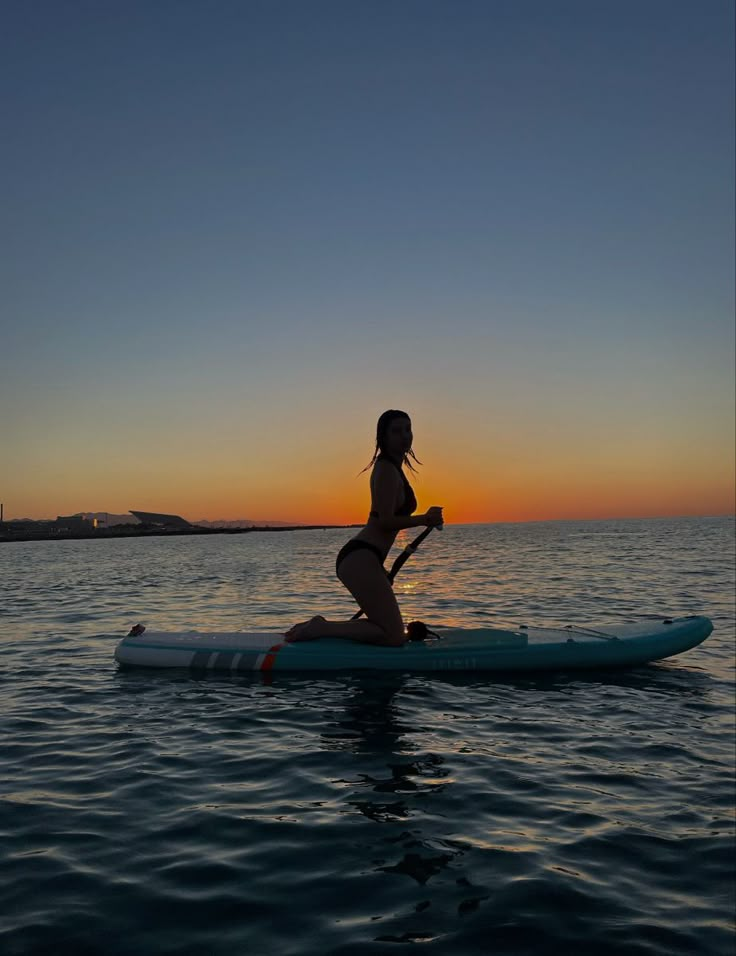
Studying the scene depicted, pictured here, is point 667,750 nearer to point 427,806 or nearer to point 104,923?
point 427,806

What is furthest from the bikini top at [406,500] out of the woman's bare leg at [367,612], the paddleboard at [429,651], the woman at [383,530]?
the paddleboard at [429,651]

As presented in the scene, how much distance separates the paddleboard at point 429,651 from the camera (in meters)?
8.75

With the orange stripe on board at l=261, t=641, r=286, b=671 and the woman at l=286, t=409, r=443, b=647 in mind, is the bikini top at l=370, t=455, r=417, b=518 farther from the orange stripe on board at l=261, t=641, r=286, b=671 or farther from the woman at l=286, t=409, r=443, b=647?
the orange stripe on board at l=261, t=641, r=286, b=671

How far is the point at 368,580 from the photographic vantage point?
8297mm

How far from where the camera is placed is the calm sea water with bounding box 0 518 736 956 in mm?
3213

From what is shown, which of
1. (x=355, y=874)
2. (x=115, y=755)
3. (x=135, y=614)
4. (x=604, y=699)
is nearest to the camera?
(x=355, y=874)

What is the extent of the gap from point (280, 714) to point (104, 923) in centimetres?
375

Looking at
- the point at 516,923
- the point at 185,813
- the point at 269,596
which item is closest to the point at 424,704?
the point at 185,813

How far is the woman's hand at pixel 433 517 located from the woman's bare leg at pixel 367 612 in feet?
2.64

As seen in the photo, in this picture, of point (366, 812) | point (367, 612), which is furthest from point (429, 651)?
point (366, 812)

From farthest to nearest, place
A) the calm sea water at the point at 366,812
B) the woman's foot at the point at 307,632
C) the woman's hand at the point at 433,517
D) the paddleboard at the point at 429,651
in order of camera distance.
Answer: the woman's foot at the point at 307,632 → the paddleboard at the point at 429,651 → the woman's hand at the point at 433,517 → the calm sea water at the point at 366,812

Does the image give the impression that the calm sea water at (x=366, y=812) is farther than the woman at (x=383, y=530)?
No

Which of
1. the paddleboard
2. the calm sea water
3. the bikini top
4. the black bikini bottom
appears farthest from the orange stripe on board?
the bikini top

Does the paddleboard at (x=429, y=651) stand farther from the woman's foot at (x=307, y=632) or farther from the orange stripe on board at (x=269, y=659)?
the woman's foot at (x=307, y=632)
